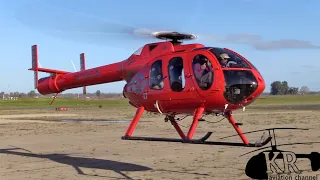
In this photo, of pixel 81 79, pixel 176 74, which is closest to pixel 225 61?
pixel 176 74

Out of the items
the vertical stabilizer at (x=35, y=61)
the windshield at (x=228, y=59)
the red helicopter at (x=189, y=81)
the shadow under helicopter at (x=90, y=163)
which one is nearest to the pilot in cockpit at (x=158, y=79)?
the red helicopter at (x=189, y=81)

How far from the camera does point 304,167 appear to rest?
42.5 ft

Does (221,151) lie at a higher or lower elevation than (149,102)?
lower

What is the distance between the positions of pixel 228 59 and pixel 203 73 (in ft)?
2.30

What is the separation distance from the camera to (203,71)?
1041 cm

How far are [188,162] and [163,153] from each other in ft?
8.32

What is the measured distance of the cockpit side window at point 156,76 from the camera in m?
11.3

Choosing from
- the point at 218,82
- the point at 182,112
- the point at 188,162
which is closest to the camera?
the point at 218,82

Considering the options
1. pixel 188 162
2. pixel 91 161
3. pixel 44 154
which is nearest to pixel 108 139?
pixel 44 154

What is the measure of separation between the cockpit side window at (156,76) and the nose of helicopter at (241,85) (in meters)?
2.01

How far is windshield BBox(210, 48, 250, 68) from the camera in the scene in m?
10.1

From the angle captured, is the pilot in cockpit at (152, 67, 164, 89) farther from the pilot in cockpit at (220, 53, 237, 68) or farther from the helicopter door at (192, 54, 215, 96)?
the pilot in cockpit at (220, 53, 237, 68)

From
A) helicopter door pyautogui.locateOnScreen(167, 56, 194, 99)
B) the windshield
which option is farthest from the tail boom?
the windshield

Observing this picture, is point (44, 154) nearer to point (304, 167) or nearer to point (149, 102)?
point (149, 102)
